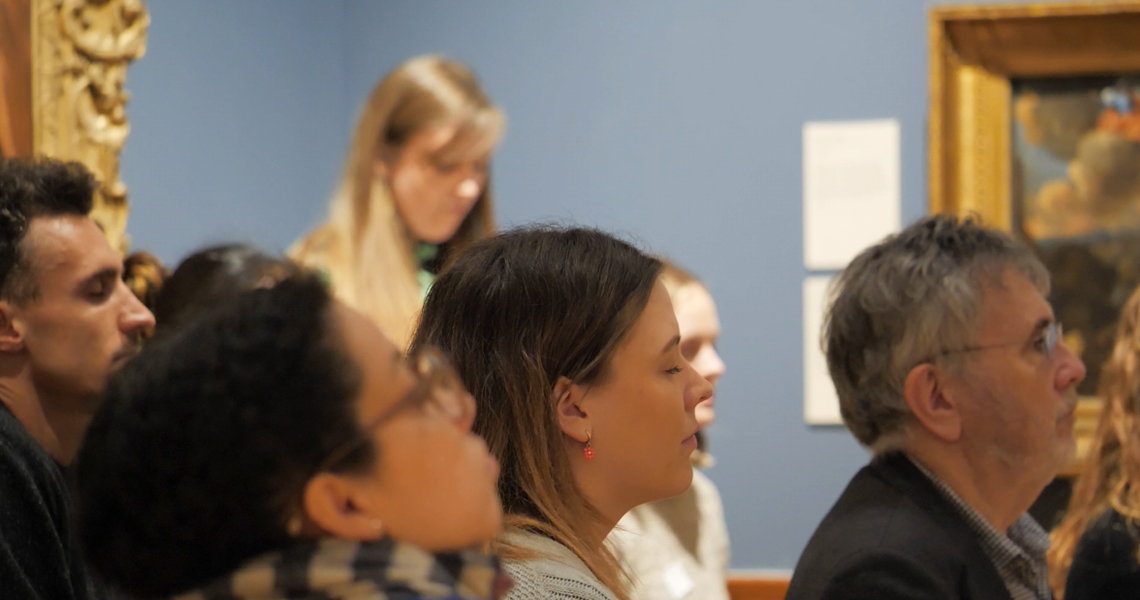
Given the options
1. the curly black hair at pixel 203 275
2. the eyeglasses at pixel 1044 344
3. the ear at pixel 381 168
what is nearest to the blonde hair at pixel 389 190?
the ear at pixel 381 168

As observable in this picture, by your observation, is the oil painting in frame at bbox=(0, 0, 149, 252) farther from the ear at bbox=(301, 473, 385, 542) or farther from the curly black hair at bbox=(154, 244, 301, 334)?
the ear at bbox=(301, 473, 385, 542)

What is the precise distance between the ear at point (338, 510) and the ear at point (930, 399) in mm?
1449

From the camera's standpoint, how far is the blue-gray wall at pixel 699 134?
13.0ft

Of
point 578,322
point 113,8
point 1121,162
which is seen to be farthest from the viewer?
point 1121,162

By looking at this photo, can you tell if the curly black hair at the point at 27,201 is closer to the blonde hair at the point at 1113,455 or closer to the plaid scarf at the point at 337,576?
the plaid scarf at the point at 337,576

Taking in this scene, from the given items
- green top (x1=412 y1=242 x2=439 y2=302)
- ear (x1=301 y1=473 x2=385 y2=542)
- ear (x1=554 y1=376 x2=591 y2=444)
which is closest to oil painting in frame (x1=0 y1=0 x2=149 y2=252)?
green top (x1=412 y1=242 x2=439 y2=302)

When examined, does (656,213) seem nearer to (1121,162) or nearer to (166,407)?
(1121,162)

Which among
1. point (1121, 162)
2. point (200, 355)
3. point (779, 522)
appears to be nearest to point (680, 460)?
point (200, 355)

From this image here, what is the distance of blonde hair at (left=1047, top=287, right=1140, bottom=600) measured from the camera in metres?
2.77

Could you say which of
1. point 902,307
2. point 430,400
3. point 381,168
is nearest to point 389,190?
point 381,168

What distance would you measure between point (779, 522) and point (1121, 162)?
1501 mm

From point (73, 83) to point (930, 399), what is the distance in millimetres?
1869

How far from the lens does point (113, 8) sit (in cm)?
284

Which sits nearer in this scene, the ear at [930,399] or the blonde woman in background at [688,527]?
the ear at [930,399]
